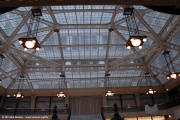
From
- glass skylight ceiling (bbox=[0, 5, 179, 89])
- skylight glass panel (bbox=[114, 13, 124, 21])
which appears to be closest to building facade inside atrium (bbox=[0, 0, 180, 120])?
glass skylight ceiling (bbox=[0, 5, 179, 89])

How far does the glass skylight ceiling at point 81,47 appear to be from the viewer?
607 inches

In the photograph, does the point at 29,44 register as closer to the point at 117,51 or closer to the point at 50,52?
the point at 50,52

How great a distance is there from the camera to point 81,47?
20.8m

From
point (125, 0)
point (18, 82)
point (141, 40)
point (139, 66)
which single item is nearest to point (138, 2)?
point (125, 0)

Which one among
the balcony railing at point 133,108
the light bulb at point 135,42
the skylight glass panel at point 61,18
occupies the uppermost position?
the skylight glass panel at point 61,18

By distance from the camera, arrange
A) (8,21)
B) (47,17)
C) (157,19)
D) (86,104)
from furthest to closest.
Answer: (86,104) < (47,17) < (157,19) < (8,21)


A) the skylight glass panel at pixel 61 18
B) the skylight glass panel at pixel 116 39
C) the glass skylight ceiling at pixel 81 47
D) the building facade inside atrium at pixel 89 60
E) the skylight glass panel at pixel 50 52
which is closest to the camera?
the building facade inside atrium at pixel 89 60

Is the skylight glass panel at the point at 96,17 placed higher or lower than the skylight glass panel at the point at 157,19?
higher

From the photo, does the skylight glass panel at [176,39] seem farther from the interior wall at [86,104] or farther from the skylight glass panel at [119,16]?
the interior wall at [86,104]

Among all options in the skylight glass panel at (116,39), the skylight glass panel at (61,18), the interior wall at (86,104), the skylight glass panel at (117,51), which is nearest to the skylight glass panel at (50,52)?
the skylight glass panel at (61,18)

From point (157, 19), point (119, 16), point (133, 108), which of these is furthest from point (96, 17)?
point (133, 108)

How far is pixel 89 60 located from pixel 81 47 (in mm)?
2808

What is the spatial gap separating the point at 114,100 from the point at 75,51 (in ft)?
38.3

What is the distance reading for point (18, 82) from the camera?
965 inches
